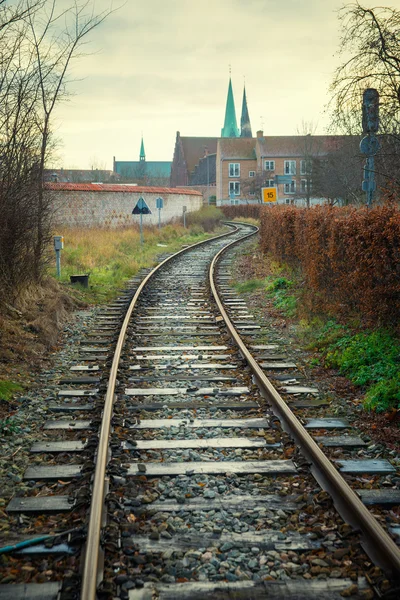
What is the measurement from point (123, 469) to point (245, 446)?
3.66 feet

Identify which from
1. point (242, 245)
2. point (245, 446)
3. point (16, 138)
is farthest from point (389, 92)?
point (242, 245)

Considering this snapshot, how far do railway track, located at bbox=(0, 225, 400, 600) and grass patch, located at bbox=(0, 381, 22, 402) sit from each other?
1.69ft

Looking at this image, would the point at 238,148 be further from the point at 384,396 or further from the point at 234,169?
the point at 384,396

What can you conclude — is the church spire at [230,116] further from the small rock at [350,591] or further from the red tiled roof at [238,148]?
the small rock at [350,591]

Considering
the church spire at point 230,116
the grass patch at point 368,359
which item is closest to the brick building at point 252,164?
the church spire at point 230,116

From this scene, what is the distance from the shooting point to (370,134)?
41.0 ft

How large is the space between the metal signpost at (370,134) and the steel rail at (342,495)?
7.45 m

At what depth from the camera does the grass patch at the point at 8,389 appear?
665 cm

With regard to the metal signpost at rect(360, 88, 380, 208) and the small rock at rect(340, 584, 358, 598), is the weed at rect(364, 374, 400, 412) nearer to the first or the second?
the small rock at rect(340, 584, 358, 598)

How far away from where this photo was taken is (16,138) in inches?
456

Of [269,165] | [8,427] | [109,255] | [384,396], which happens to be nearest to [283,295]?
[384,396]

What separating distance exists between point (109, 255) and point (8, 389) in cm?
1521

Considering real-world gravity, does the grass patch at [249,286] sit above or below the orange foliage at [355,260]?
below

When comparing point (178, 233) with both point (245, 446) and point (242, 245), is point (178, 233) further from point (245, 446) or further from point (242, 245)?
point (245, 446)
